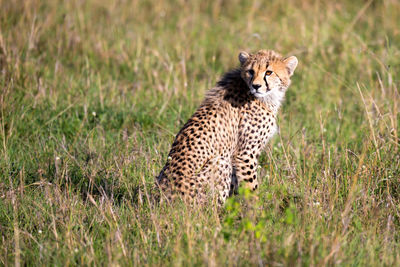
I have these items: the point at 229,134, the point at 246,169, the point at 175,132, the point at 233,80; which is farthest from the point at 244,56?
the point at 175,132

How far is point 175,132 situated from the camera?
4.77 metres

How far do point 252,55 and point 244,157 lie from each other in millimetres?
768

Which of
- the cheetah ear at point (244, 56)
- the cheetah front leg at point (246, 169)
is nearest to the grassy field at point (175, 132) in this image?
the cheetah front leg at point (246, 169)

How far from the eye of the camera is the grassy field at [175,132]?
2.89m

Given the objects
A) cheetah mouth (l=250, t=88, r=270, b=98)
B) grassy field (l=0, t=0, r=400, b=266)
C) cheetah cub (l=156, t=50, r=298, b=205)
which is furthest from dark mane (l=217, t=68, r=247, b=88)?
grassy field (l=0, t=0, r=400, b=266)

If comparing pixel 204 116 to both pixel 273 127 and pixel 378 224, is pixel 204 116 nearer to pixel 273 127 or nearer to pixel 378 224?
pixel 273 127

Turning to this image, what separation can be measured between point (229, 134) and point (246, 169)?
272mm

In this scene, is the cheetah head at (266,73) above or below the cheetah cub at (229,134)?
above

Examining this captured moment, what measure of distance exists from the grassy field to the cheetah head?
376mm

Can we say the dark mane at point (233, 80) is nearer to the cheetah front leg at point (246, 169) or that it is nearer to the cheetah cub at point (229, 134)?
the cheetah cub at point (229, 134)

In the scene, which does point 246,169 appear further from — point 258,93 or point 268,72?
point 268,72

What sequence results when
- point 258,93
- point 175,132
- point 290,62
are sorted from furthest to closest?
point 175,132, point 290,62, point 258,93

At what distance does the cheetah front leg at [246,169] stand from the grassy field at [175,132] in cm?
12

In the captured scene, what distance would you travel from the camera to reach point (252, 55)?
4094 mm
